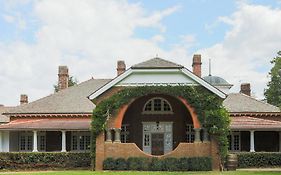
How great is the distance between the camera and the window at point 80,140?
3391 centimetres

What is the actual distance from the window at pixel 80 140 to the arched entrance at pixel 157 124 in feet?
10.1

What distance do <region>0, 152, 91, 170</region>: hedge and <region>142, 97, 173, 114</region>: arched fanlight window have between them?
17.6 ft

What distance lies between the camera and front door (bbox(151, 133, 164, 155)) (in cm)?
3182

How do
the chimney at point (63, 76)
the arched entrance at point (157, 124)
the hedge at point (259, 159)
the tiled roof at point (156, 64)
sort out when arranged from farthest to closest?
the chimney at point (63, 76), the arched entrance at point (157, 124), the hedge at point (259, 159), the tiled roof at point (156, 64)

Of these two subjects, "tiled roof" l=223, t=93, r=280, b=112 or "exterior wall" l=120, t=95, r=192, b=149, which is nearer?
"exterior wall" l=120, t=95, r=192, b=149

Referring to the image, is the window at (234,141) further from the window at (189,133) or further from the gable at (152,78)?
the gable at (152,78)

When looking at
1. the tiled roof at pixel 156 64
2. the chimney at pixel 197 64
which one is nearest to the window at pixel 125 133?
the tiled roof at pixel 156 64

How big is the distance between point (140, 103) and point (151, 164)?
587cm

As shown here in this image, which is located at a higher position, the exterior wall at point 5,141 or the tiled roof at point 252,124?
the tiled roof at point 252,124

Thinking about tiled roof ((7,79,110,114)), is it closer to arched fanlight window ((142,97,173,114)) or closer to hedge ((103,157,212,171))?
arched fanlight window ((142,97,173,114))

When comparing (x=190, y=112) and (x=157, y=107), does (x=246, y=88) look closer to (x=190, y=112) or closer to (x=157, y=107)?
(x=157, y=107)

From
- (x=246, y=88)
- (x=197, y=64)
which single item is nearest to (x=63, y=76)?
(x=197, y=64)

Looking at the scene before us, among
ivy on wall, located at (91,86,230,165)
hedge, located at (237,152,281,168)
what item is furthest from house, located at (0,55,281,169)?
hedge, located at (237,152,281,168)

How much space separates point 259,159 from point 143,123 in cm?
820
